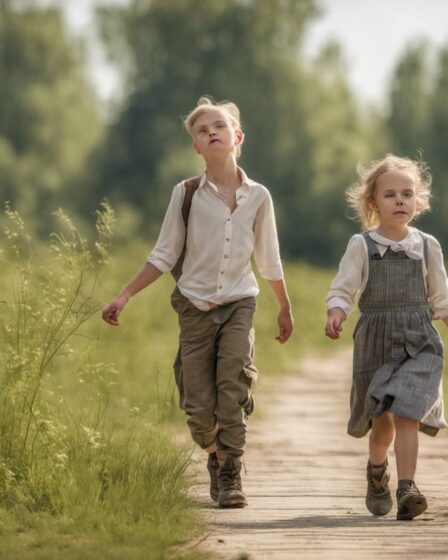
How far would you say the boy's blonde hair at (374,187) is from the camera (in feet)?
23.2

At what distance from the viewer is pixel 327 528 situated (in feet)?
20.4

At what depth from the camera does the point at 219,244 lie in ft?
23.2

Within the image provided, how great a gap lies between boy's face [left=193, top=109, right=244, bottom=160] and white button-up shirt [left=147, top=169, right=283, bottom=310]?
0.48 ft

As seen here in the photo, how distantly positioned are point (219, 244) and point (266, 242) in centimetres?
26

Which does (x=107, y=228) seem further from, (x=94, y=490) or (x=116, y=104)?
(x=116, y=104)

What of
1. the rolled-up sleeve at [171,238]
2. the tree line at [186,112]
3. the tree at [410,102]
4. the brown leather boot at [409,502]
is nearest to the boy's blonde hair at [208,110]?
the rolled-up sleeve at [171,238]

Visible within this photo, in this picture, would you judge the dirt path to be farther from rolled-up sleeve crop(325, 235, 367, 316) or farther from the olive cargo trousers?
rolled-up sleeve crop(325, 235, 367, 316)

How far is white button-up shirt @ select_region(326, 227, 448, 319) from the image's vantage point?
6.87 meters

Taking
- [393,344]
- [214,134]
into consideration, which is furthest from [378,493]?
[214,134]

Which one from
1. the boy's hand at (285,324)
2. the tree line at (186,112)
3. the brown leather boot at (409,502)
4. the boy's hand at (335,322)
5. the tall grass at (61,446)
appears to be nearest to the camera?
the tall grass at (61,446)

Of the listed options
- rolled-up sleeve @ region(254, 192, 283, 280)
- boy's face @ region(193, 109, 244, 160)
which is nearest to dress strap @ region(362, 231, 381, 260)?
rolled-up sleeve @ region(254, 192, 283, 280)

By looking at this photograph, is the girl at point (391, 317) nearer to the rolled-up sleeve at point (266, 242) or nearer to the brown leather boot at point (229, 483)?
the rolled-up sleeve at point (266, 242)

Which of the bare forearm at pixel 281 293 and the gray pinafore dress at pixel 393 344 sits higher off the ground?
the bare forearm at pixel 281 293

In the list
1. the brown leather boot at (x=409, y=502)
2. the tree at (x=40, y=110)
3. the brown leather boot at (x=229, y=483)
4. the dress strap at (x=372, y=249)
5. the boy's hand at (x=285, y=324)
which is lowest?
the brown leather boot at (x=409, y=502)
